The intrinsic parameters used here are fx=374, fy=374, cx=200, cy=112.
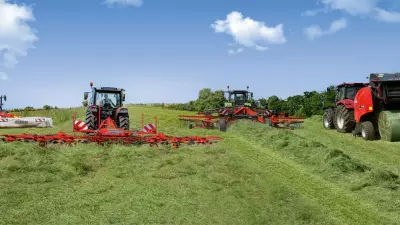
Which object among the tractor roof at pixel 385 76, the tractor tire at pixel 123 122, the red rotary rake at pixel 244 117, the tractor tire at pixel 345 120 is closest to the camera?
the tractor roof at pixel 385 76

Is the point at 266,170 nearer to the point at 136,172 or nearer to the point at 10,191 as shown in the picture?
the point at 136,172

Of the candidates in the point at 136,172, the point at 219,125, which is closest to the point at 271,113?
the point at 219,125

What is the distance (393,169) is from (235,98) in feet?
44.0

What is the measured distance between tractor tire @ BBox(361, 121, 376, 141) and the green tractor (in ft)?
25.8

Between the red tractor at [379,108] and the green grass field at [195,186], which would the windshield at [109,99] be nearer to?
the green grass field at [195,186]

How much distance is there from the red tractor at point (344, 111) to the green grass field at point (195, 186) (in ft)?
14.2

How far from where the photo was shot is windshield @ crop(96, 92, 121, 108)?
13.9 metres

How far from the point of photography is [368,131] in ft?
38.6

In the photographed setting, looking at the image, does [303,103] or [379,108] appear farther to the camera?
[303,103]

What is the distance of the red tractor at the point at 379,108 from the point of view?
35.8 ft

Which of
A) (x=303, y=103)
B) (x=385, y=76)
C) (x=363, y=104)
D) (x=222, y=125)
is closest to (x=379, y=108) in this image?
(x=363, y=104)

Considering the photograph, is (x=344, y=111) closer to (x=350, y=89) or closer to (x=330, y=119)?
(x=350, y=89)

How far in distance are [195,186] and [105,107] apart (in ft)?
27.9

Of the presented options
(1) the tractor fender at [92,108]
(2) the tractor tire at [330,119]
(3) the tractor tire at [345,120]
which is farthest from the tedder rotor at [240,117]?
(1) the tractor fender at [92,108]
